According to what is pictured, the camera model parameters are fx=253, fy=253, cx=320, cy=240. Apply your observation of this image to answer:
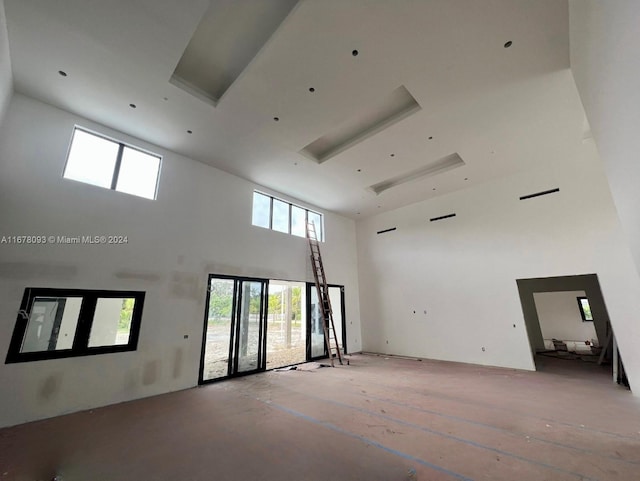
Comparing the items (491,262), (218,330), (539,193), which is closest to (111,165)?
(218,330)

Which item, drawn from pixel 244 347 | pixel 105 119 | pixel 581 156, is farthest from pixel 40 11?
pixel 581 156

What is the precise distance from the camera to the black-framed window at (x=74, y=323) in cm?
372

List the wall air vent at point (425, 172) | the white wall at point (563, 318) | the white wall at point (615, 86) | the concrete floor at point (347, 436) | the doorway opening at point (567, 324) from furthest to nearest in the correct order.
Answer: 1. the white wall at point (563, 318)
2. the doorway opening at point (567, 324)
3. the wall air vent at point (425, 172)
4. the concrete floor at point (347, 436)
5. the white wall at point (615, 86)

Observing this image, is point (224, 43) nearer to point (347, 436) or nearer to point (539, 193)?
point (347, 436)

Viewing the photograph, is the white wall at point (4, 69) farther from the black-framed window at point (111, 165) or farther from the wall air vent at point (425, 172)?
the wall air vent at point (425, 172)

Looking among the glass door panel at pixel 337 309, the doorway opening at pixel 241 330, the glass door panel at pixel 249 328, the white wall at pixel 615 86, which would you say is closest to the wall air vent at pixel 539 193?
the white wall at pixel 615 86

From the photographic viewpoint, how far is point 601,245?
221 inches

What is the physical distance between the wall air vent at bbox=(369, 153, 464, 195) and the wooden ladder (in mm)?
2498

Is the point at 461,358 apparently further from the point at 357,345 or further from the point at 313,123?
the point at 313,123

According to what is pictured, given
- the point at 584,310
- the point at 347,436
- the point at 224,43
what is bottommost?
the point at 347,436

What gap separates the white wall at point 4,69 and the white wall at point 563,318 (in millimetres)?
15328

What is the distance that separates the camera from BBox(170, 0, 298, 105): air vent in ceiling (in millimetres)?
3305

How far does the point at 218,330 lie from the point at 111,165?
398cm

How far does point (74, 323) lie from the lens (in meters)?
4.11
